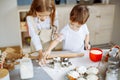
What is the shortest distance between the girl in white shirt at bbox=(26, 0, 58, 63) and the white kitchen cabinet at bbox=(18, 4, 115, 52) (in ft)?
3.18

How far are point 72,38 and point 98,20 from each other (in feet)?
3.99

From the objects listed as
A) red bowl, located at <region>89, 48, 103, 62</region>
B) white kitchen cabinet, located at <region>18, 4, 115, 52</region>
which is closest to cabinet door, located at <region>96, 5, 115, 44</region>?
white kitchen cabinet, located at <region>18, 4, 115, 52</region>

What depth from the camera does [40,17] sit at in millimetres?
1260

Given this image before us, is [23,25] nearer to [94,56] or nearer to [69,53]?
[69,53]

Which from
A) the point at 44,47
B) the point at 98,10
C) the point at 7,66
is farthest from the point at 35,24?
the point at 98,10

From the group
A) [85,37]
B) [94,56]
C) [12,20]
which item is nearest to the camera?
[94,56]

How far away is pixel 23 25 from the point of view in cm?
220

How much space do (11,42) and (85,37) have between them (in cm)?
112

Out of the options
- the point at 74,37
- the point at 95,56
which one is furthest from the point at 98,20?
the point at 95,56

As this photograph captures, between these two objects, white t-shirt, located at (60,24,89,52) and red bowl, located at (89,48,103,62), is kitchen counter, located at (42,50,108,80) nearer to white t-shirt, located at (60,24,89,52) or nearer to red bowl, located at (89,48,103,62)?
red bowl, located at (89,48,103,62)

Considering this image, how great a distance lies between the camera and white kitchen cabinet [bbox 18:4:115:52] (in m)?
2.30

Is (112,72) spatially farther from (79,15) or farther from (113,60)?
(79,15)

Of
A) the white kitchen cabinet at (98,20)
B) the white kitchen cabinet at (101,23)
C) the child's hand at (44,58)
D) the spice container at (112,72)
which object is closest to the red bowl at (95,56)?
the spice container at (112,72)

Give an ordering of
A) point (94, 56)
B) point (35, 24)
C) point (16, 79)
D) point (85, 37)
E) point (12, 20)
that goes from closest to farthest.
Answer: point (16, 79)
point (94, 56)
point (35, 24)
point (85, 37)
point (12, 20)
